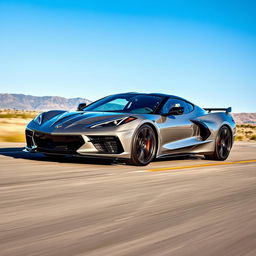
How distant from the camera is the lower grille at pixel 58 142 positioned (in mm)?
7152

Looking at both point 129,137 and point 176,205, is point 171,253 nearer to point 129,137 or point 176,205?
point 176,205

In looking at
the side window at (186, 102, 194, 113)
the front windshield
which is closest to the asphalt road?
the front windshield

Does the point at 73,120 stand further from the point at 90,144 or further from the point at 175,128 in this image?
the point at 175,128

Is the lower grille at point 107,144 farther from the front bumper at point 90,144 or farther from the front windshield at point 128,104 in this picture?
the front windshield at point 128,104

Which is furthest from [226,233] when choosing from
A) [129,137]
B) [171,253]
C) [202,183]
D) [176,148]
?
[176,148]

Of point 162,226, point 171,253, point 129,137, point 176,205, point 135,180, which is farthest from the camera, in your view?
point 129,137

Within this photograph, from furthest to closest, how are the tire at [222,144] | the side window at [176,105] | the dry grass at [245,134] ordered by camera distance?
the dry grass at [245,134] < the tire at [222,144] < the side window at [176,105]

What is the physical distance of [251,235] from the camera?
10.9 ft

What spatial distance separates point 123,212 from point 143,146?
3.85 metres

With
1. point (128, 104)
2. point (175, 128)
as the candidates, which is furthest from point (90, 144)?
point (175, 128)

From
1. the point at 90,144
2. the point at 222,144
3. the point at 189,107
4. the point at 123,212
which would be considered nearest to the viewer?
the point at 123,212

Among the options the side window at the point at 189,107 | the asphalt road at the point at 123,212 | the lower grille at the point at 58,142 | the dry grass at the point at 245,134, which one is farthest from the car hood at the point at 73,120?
the dry grass at the point at 245,134

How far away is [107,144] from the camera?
721 centimetres

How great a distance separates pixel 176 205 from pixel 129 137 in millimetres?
3123
